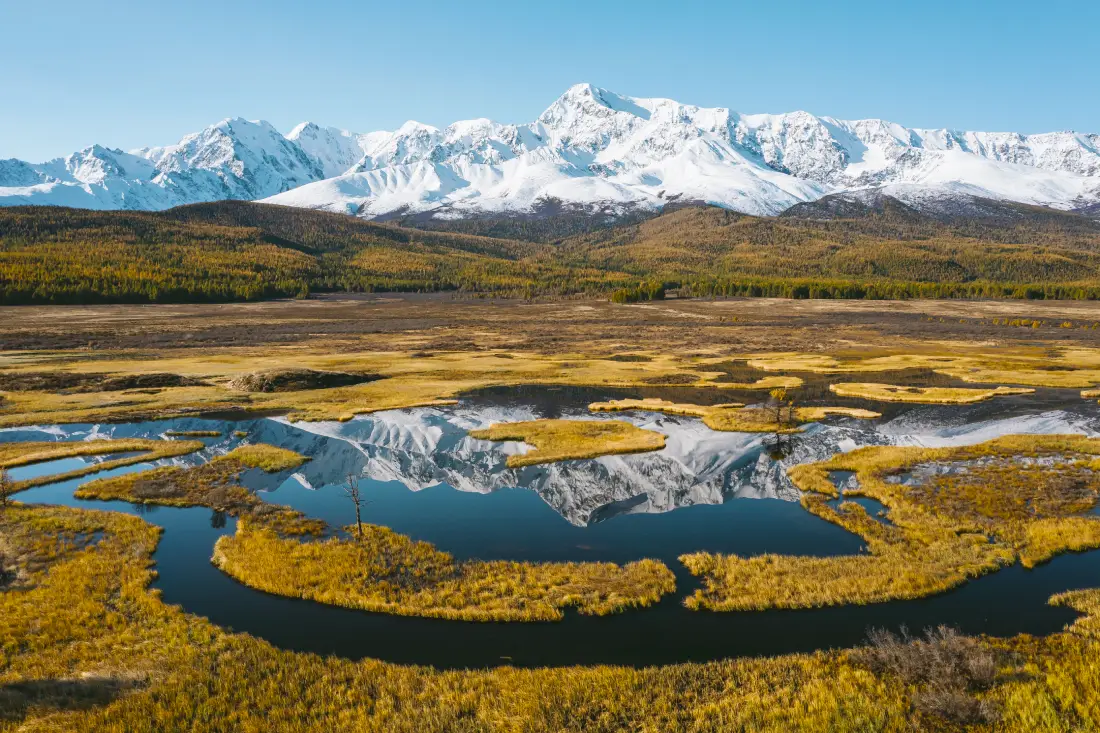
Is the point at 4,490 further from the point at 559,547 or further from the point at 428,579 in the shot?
the point at 559,547

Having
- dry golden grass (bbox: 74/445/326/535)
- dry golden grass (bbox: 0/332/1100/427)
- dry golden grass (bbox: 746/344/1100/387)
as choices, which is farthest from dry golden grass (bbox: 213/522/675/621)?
dry golden grass (bbox: 746/344/1100/387)

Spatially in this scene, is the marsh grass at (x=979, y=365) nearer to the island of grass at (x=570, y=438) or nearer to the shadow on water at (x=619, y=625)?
the island of grass at (x=570, y=438)

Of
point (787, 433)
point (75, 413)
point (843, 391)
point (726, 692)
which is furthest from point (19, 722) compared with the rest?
point (843, 391)

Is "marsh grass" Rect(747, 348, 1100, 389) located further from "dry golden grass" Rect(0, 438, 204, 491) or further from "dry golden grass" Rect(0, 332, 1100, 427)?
"dry golden grass" Rect(0, 438, 204, 491)

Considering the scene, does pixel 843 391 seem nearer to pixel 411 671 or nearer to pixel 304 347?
pixel 411 671

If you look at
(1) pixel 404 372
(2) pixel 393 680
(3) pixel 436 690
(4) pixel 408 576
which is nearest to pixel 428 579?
(4) pixel 408 576
